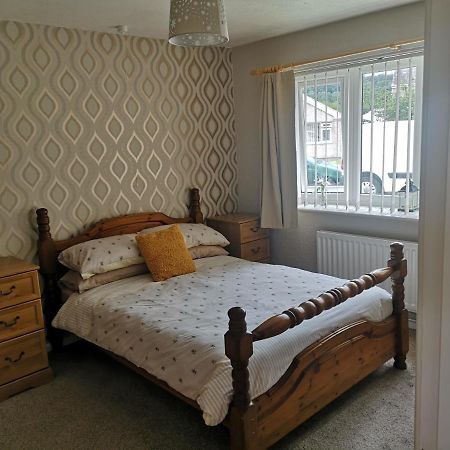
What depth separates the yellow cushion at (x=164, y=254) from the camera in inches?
124

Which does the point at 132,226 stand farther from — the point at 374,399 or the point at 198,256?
the point at 374,399

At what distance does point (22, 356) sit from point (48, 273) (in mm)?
622

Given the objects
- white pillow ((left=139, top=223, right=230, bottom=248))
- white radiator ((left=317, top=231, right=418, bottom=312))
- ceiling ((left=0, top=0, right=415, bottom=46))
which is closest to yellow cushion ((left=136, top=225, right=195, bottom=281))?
white pillow ((left=139, top=223, right=230, bottom=248))

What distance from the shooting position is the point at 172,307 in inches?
103

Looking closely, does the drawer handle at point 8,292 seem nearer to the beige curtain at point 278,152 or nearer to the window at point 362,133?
the beige curtain at point 278,152

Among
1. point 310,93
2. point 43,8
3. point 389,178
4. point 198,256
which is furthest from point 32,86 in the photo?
point 389,178

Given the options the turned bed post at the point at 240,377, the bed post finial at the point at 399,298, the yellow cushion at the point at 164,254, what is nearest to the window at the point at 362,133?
the bed post finial at the point at 399,298

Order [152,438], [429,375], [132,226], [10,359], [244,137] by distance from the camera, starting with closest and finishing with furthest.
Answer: [429,375] → [152,438] → [10,359] → [132,226] → [244,137]

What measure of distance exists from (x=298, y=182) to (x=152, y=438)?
7.87ft

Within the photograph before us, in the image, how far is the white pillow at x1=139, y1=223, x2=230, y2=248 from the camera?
11.6ft

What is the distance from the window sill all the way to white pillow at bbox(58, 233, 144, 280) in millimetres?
1499

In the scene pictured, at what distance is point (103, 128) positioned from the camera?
3.43 metres

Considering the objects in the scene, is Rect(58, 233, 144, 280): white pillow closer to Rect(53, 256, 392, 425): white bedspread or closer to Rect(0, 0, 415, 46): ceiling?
Rect(53, 256, 392, 425): white bedspread

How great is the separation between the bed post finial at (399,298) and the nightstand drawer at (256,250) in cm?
151
